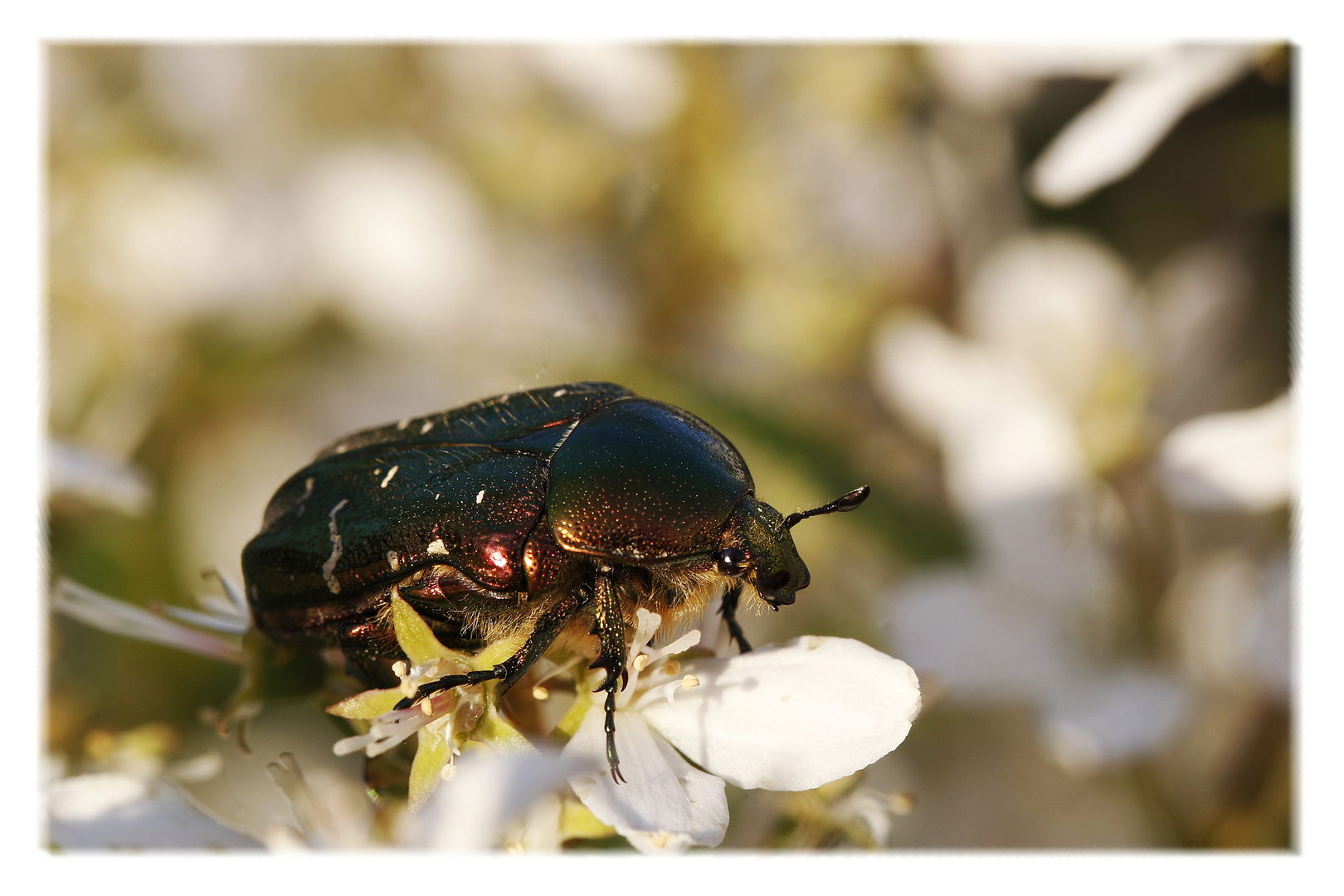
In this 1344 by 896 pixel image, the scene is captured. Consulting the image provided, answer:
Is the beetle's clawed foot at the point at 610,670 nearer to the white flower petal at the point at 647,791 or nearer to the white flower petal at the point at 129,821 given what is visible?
the white flower petal at the point at 647,791

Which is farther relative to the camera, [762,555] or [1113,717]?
[1113,717]

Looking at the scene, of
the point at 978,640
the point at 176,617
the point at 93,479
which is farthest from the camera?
the point at 978,640

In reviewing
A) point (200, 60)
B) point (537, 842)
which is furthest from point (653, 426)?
point (200, 60)

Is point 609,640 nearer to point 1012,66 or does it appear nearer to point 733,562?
point 733,562

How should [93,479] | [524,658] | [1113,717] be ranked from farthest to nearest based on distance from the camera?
[1113,717], [93,479], [524,658]

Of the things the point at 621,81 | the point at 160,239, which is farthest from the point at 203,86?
the point at 621,81

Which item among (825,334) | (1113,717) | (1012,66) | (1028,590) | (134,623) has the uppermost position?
(1012,66)

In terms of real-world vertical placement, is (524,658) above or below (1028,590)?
above

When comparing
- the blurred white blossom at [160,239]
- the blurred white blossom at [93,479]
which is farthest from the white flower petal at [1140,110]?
the blurred white blossom at [160,239]
